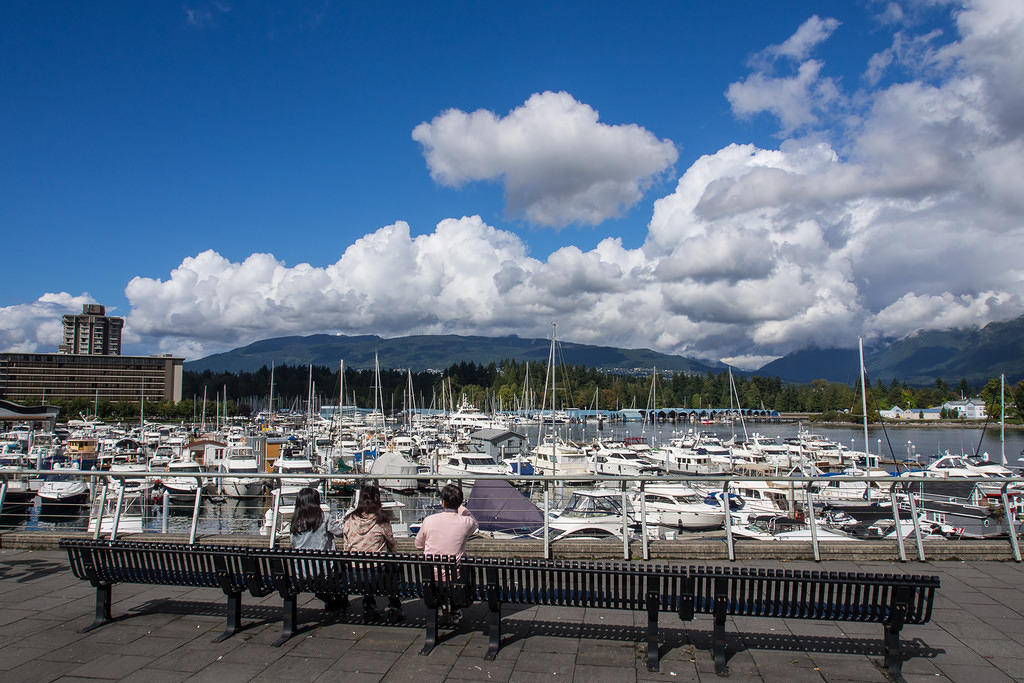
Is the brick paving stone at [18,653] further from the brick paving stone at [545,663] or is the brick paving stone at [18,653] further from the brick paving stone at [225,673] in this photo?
the brick paving stone at [545,663]

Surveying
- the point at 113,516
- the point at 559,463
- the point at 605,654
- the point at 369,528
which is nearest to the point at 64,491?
the point at 113,516

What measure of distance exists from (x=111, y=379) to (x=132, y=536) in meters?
197

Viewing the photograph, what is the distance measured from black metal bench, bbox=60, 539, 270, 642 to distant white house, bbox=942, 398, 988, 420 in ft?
637

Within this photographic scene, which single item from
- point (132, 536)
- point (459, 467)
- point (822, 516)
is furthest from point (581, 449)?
point (132, 536)

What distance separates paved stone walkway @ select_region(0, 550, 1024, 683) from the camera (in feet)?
19.0

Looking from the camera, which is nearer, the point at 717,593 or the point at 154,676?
the point at 154,676

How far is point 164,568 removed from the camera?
694cm

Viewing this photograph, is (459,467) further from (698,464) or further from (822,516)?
(822,516)

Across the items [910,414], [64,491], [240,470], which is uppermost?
[240,470]

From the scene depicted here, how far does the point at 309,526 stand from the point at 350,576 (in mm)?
1158

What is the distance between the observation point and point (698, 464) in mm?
53719

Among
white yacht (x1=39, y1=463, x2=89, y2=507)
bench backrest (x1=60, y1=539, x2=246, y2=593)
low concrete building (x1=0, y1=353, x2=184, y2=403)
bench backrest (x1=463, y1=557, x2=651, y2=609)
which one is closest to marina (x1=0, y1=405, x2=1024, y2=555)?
white yacht (x1=39, y1=463, x2=89, y2=507)

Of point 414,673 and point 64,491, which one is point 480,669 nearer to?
point 414,673

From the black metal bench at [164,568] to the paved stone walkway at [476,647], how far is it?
0.87 feet
